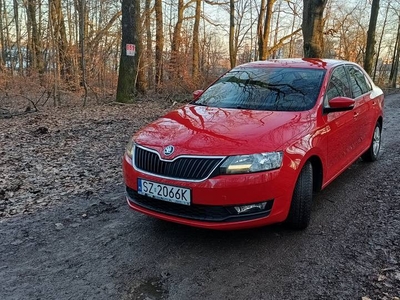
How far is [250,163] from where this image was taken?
2900 millimetres

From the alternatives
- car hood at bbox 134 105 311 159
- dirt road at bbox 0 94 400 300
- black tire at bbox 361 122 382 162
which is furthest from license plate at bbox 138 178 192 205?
black tire at bbox 361 122 382 162

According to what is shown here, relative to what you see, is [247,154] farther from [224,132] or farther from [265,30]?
[265,30]

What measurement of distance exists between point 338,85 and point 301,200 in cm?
186

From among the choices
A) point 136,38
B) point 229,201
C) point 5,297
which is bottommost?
point 5,297

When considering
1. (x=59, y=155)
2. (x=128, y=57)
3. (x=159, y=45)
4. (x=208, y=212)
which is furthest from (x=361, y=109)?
(x=159, y=45)

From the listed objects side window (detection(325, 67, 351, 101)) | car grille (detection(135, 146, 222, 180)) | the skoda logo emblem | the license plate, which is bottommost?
the license plate

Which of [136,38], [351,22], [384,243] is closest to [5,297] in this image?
[384,243]

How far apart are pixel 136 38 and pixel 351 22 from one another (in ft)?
95.6

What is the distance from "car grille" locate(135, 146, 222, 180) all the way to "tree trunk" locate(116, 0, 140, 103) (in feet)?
30.5

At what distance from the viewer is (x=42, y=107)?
12.6 m

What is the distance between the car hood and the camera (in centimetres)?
300

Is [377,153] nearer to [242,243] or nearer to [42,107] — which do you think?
[242,243]

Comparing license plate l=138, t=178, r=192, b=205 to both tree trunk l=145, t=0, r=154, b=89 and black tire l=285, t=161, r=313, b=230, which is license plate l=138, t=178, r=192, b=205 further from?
tree trunk l=145, t=0, r=154, b=89

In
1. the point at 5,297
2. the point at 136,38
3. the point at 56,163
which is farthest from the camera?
the point at 136,38
